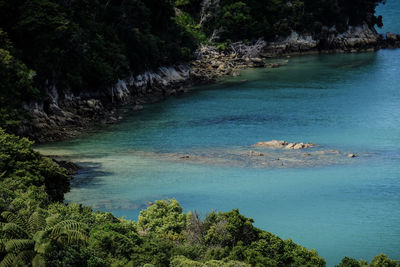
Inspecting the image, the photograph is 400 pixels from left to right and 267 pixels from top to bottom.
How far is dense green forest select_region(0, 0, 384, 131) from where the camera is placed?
174 ft

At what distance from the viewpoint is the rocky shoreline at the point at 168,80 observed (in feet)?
189

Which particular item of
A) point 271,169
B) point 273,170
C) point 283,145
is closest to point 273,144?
point 283,145

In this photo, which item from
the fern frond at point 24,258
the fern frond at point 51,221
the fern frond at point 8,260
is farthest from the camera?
the fern frond at point 51,221

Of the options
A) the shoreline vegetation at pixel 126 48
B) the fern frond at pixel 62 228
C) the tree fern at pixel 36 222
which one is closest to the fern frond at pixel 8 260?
the fern frond at pixel 62 228

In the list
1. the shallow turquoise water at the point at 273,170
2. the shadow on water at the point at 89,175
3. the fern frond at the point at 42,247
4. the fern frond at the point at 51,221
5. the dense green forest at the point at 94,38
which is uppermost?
the dense green forest at the point at 94,38

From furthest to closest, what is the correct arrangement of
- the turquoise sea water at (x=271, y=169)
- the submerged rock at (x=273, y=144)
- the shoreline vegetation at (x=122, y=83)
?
the submerged rock at (x=273, y=144) → the turquoise sea water at (x=271, y=169) → the shoreline vegetation at (x=122, y=83)

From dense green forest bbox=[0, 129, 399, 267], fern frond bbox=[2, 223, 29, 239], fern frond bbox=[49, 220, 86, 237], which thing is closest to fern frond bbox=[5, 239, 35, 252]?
dense green forest bbox=[0, 129, 399, 267]

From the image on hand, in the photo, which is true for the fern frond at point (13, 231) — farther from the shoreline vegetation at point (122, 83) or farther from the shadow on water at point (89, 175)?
the shadow on water at point (89, 175)

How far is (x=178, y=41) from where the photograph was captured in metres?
95.0

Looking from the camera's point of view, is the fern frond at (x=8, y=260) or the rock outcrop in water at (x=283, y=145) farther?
the rock outcrop in water at (x=283, y=145)

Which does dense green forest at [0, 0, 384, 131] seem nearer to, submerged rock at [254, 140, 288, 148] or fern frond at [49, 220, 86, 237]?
submerged rock at [254, 140, 288, 148]

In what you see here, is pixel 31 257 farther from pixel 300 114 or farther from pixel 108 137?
pixel 300 114

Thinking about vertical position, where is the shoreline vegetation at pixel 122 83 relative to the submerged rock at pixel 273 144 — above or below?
above

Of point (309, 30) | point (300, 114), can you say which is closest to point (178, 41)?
point (300, 114)
